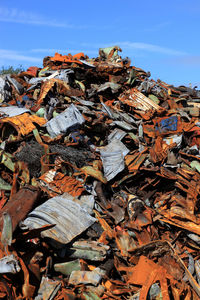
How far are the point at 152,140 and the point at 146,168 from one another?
3.42ft

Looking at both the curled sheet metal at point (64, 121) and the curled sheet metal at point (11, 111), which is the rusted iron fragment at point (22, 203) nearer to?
the curled sheet metal at point (64, 121)

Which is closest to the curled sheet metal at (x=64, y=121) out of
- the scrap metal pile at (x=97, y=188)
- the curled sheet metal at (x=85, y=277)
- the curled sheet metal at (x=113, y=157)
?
the scrap metal pile at (x=97, y=188)

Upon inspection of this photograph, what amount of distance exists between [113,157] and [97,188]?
87cm

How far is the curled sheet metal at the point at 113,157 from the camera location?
22.5 feet

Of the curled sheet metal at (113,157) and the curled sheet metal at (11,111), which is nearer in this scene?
the curled sheet metal at (113,157)

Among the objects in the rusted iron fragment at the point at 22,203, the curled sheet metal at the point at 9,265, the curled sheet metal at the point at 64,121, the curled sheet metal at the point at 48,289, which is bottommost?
the curled sheet metal at the point at 48,289

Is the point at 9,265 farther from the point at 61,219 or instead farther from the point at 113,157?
the point at 113,157

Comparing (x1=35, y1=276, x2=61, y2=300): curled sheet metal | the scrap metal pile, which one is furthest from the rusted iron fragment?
(x1=35, y1=276, x2=61, y2=300): curled sheet metal

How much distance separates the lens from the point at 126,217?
6.52m

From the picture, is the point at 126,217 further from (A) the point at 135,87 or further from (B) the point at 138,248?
(A) the point at 135,87

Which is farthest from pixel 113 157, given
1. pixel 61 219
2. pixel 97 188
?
pixel 61 219

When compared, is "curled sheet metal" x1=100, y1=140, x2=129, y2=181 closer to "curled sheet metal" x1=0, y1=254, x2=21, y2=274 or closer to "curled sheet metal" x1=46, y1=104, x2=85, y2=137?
"curled sheet metal" x1=46, y1=104, x2=85, y2=137

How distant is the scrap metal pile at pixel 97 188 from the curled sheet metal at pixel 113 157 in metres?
0.02

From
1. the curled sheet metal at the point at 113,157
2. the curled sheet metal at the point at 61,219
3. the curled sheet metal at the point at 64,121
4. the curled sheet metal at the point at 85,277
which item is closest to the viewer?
the curled sheet metal at the point at 85,277
